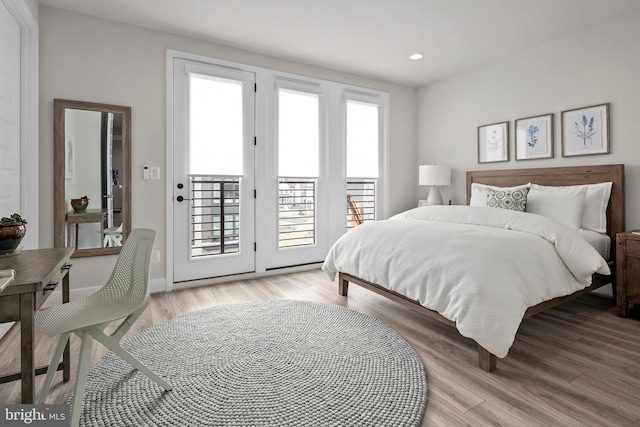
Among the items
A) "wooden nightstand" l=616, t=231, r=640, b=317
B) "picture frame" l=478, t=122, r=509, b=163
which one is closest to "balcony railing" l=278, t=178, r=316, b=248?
"picture frame" l=478, t=122, r=509, b=163

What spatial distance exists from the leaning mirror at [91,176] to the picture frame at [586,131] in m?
4.31

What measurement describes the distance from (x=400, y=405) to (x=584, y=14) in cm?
363

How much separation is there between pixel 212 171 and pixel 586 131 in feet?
12.4

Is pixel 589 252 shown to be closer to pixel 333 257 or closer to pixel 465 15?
pixel 333 257

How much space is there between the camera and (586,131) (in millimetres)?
3314

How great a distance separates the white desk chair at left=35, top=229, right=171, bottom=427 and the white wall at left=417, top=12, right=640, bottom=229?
155 inches

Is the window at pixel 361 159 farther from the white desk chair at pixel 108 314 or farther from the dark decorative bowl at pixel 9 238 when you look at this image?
the dark decorative bowl at pixel 9 238

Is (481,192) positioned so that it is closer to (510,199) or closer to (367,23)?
(510,199)

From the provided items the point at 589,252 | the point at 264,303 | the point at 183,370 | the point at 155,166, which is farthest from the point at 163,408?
the point at 589,252

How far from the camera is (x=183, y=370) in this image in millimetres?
1846

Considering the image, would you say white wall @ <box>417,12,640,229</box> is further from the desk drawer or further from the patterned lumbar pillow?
the desk drawer

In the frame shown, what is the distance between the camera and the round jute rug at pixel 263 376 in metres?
1.48

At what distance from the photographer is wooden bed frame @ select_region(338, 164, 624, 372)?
2.39m

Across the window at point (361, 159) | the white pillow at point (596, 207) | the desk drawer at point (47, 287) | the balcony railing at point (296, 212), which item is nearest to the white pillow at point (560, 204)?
the white pillow at point (596, 207)
